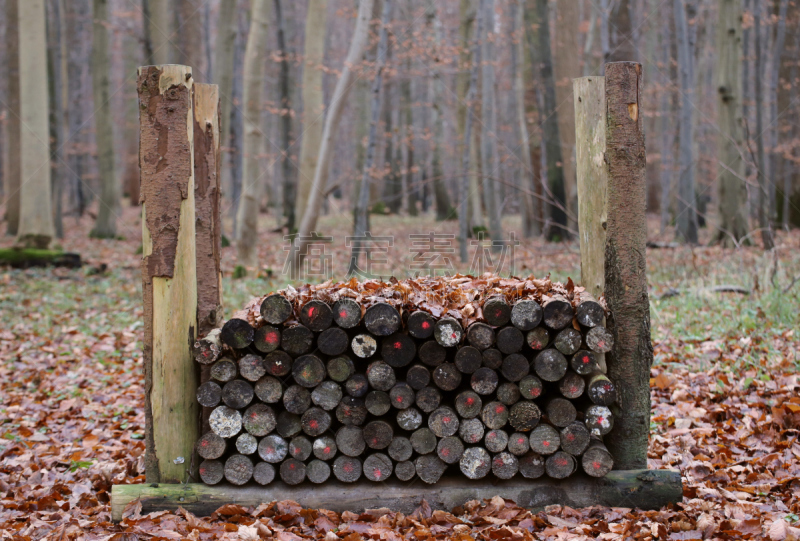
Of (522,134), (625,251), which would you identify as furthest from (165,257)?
(522,134)

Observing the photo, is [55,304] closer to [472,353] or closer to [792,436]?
[472,353]

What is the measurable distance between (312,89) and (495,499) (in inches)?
472

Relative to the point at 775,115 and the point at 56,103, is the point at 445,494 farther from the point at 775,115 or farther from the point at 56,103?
the point at 775,115

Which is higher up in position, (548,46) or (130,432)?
(548,46)

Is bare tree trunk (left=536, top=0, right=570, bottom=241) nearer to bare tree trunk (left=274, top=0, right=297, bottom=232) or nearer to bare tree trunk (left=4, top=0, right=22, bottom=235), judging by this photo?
bare tree trunk (left=274, top=0, right=297, bottom=232)

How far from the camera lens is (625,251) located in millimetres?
3887

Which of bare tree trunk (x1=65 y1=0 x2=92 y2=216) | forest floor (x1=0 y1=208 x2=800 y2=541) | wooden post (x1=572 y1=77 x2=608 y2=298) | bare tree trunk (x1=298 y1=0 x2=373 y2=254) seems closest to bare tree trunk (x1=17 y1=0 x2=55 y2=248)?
forest floor (x1=0 y1=208 x2=800 y2=541)

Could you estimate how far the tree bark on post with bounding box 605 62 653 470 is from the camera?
12.7ft

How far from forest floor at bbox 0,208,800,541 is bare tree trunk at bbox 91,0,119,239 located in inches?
320

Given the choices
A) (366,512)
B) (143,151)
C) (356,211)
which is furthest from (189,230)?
(356,211)

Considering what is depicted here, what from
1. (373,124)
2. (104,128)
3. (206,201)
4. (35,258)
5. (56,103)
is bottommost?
(35,258)

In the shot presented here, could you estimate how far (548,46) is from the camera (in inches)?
669

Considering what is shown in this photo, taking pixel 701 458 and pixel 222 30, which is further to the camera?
pixel 222 30

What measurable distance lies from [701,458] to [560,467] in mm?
1163
